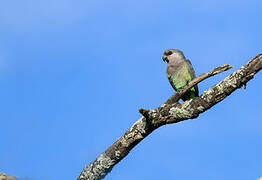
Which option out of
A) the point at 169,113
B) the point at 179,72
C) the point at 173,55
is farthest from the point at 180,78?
the point at 169,113

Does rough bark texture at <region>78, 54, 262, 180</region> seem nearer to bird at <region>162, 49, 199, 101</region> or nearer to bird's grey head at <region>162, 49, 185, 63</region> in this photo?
bird at <region>162, 49, 199, 101</region>

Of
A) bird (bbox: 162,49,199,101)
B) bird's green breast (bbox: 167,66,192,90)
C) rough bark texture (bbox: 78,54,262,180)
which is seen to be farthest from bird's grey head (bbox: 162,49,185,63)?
rough bark texture (bbox: 78,54,262,180)

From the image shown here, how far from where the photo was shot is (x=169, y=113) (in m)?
6.20

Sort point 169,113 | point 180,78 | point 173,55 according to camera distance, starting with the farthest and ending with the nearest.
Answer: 1. point 173,55
2. point 180,78
3. point 169,113

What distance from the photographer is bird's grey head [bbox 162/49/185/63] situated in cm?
975

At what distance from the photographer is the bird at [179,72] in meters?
9.35

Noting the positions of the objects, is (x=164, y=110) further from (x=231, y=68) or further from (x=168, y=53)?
(x=168, y=53)

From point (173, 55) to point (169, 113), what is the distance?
389 centimetres

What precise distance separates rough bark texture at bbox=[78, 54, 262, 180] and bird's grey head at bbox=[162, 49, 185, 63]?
3253 mm

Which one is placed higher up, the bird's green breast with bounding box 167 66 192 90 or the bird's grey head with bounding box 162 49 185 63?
the bird's grey head with bounding box 162 49 185 63

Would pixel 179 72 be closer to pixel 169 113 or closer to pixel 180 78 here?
pixel 180 78

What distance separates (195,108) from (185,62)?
3.73 metres

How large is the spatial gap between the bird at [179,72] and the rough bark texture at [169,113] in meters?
2.80

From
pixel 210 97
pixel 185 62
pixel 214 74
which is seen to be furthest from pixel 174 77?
pixel 210 97
